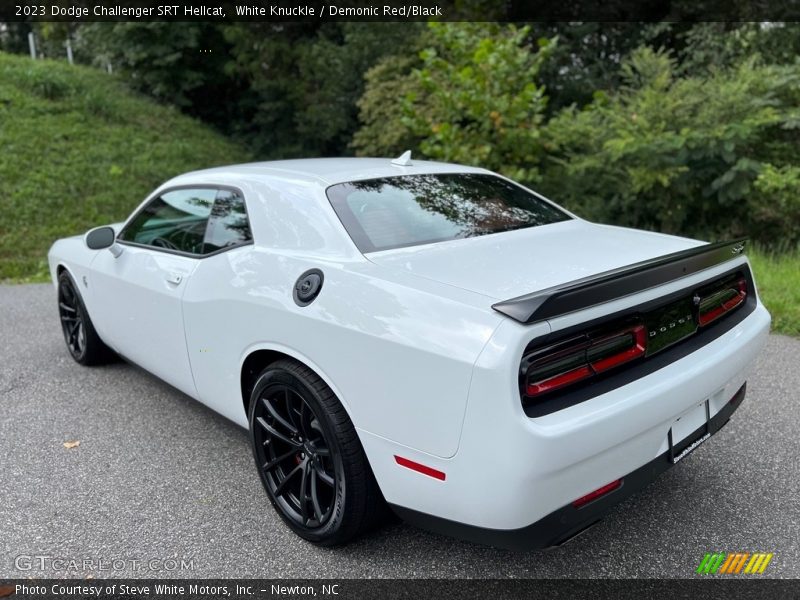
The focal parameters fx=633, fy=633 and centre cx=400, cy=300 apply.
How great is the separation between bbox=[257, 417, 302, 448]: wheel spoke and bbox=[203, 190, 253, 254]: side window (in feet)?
2.74

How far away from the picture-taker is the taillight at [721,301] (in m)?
2.50

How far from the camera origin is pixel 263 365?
2.79m

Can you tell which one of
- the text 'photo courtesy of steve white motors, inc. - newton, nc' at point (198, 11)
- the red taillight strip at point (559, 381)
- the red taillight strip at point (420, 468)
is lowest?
the red taillight strip at point (420, 468)

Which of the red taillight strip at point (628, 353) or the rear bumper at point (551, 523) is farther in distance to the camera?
the red taillight strip at point (628, 353)

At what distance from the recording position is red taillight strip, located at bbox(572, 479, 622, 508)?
1985 millimetres

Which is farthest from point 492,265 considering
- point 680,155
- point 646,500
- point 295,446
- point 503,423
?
point 680,155

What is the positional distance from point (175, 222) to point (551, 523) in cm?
264

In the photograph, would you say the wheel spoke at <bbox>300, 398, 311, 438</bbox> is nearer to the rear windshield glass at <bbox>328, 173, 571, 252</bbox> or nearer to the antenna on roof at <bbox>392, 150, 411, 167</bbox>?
the rear windshield glass at <bbox>328, 173, 571, 252</bbox>

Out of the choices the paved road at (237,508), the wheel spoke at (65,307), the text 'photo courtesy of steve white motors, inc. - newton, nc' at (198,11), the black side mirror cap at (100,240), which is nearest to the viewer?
the paved road at (237,508)

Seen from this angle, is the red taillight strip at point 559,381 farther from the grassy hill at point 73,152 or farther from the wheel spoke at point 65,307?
the grassy hill at point 73,152

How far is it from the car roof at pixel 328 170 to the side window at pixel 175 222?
127 mm

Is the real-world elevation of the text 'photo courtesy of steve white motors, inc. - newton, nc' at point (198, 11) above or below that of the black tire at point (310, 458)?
above

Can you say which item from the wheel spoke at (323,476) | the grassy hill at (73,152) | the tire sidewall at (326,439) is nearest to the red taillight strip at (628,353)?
the tire sidewall at (326,439)

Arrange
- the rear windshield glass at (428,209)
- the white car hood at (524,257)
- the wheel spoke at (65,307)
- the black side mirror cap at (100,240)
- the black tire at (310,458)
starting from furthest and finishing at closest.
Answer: the wheel spoke at (65,307)
the black side mirror cap at (100,240)
the rear windshield glass at (428,209)
the black tire at (310,458)
the white car hood at (524,257)
